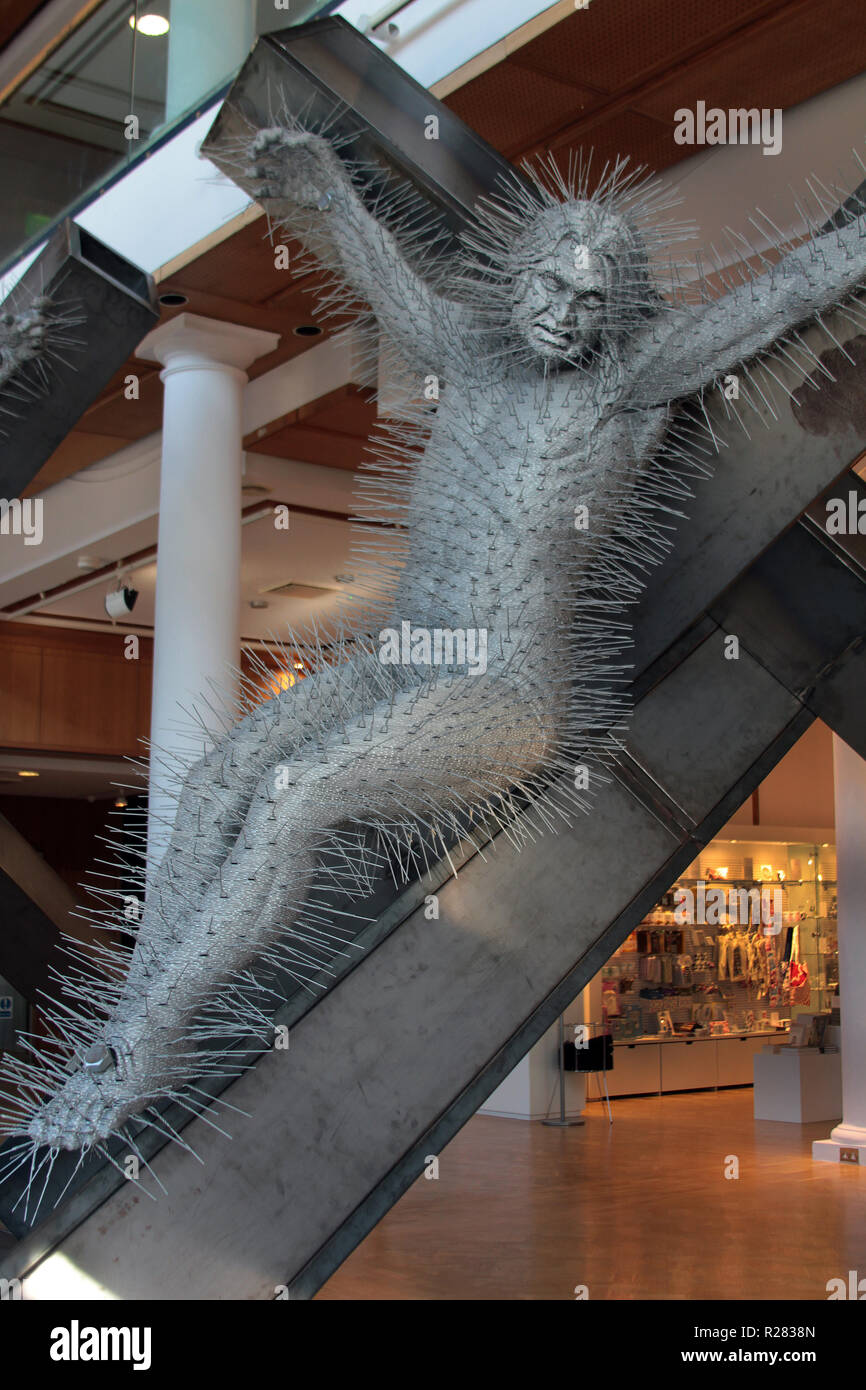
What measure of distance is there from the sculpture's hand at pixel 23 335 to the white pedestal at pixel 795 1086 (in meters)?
9.84

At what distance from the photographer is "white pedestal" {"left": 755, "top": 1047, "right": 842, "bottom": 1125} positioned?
1098 cm

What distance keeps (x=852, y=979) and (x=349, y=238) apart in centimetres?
829

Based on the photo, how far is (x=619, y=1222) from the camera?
266 inches

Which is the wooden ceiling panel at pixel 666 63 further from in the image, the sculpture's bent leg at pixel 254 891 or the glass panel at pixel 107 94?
the sculpture's bent leg at pixel 254 891

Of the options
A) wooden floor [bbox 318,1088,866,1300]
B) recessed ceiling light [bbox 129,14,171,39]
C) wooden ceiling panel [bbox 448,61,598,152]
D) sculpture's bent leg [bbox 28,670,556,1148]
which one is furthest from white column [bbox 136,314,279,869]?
sculpture's bent leg [bbox 28,670,556,1148]

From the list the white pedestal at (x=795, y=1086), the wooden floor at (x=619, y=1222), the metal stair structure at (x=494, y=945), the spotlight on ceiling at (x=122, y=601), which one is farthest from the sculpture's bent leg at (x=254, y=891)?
the white pedestal at (x=795, y=1086)

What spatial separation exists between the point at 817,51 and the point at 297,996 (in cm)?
462

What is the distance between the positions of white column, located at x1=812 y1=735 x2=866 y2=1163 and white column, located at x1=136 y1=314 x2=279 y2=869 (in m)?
4.70

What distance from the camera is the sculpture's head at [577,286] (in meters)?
1.71

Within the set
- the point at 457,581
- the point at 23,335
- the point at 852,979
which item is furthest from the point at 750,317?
the point at 852,979

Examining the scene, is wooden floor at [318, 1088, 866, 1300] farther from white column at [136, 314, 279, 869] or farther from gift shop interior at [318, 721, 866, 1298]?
white column at [136, 314, 279, 869]

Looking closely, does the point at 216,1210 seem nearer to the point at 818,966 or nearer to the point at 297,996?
the point at 297,996

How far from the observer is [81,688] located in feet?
45.3

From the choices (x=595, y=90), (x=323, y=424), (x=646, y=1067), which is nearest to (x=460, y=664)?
(x=595, y=90)
